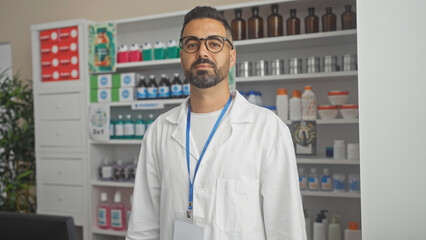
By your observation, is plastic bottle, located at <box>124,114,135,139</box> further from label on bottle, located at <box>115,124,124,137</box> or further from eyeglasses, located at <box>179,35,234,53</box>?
eyeglasses, located at <box>179,35,234,53</box>

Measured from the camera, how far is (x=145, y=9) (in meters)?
3.56

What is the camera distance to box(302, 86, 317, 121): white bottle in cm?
271

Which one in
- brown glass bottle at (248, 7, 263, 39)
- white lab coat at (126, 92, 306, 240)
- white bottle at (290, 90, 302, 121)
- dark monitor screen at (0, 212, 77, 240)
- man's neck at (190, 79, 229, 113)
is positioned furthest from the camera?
brown glass bottle at (248, 7, 263, 39)

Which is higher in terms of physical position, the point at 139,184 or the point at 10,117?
the point at 10,117

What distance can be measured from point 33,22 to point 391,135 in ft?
12.2

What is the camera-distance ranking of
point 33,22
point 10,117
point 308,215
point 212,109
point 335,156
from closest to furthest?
point 212,109, point 335,156, point 308,215, point 10,117, point 33,22

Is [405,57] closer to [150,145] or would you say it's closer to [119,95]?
[150,145]

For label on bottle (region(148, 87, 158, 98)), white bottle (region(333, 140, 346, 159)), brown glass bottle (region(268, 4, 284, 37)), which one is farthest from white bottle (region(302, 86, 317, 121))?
label on bottle (region(148, 87, 158, 98))

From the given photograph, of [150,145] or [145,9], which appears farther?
[145,9]

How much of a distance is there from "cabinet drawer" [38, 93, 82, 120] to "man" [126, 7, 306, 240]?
197cm

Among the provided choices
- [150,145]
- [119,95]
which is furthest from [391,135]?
[119,95]

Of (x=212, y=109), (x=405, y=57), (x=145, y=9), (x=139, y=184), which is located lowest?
(x=139, y=184)

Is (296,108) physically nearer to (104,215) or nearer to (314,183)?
(314,183)

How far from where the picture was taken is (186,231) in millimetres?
1446
